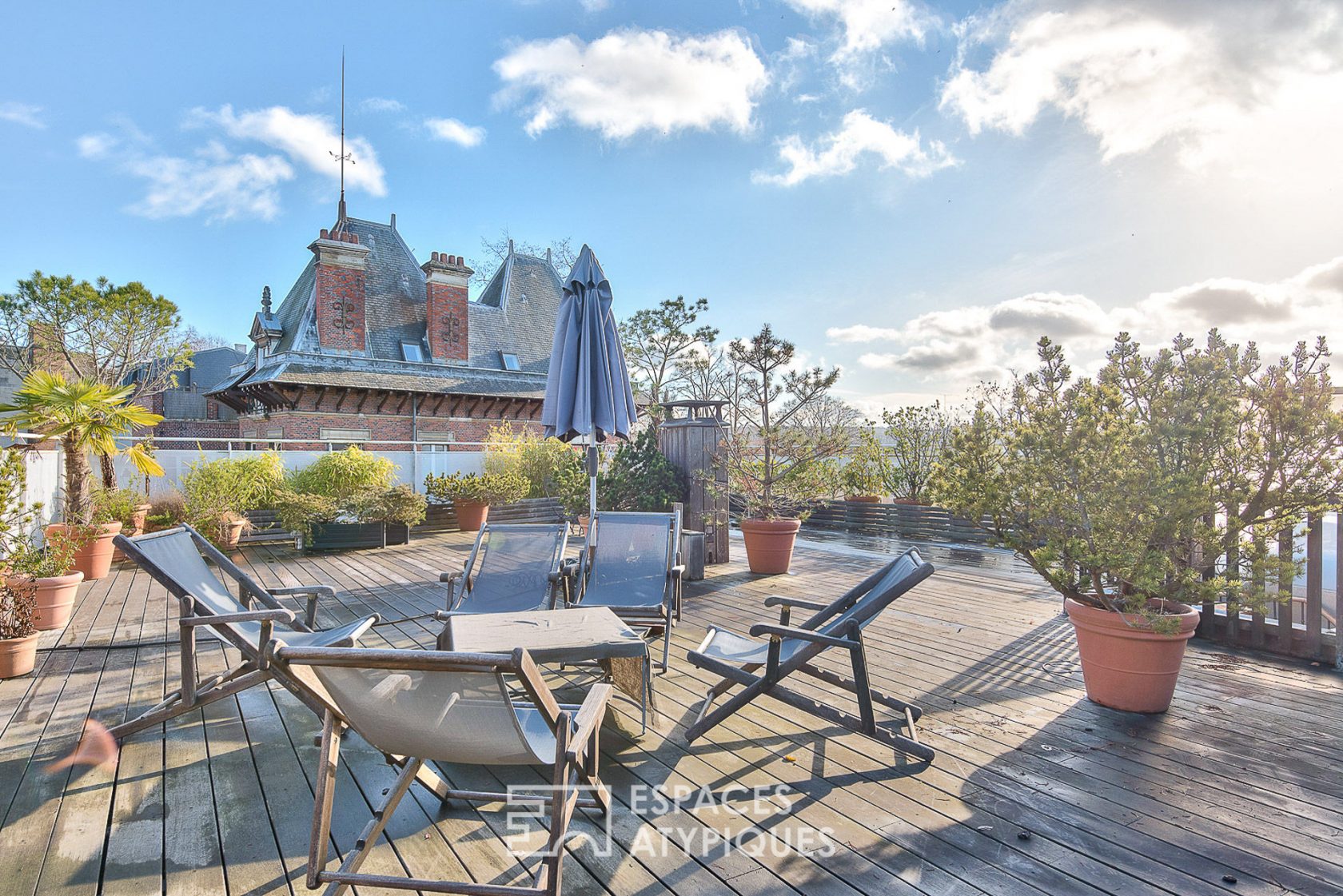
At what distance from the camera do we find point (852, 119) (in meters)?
7.68

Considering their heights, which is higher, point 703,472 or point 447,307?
point 447,307

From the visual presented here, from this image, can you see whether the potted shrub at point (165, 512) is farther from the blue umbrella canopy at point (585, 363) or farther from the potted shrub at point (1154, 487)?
the potted shrub at point (1154, 487)

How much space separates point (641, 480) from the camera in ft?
23.9

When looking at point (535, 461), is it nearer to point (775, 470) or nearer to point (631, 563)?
point (775, 470)

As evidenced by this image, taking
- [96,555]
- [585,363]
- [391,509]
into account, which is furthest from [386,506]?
[585,363]

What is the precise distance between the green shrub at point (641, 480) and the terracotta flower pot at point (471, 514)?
8.20 feet

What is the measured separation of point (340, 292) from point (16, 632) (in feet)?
54.5

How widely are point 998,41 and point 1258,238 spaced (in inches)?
112

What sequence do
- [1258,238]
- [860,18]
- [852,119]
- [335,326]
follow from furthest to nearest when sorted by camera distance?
[335,326] < [852,119] < [860,18] < [1258,238]

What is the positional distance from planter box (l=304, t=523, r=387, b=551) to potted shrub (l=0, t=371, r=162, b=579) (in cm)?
183

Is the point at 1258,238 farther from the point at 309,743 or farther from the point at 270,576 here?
the point at 270,576

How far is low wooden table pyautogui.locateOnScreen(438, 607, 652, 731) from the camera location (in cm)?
250

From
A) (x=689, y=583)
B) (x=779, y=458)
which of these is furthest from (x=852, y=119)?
(x=689, y=583)

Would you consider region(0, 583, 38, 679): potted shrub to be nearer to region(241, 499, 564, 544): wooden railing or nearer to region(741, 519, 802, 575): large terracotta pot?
region(741, 519, 802, 575): large terracotta pot
